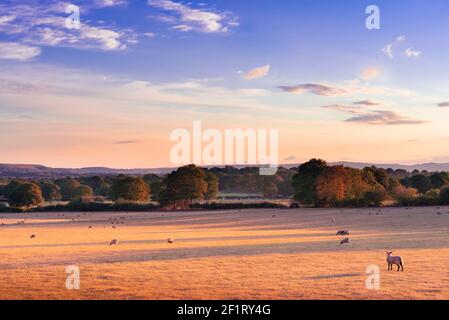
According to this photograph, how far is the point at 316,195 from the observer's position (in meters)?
113

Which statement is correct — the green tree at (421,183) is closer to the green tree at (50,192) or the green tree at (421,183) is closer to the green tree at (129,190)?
the green tree at (129,190)

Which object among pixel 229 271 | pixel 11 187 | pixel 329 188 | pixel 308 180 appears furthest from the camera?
pixel 11 187

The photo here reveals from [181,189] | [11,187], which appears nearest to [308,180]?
[181,189]

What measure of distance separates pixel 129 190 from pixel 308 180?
5513 cm

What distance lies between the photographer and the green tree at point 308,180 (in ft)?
375

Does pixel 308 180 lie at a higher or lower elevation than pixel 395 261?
higher

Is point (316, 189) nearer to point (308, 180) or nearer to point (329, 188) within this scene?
point (329, 188)

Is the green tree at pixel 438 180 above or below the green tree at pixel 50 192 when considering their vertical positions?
above

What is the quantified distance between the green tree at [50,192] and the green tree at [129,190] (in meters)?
47.4

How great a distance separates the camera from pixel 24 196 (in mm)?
140750

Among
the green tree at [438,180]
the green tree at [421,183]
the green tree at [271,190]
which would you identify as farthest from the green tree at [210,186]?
the green tree at [438,180]

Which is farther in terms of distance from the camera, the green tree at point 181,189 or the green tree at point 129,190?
the green tree at point 129,190

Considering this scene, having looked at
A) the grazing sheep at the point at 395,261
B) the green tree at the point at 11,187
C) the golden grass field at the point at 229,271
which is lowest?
the golden grass field at the point at 229,271

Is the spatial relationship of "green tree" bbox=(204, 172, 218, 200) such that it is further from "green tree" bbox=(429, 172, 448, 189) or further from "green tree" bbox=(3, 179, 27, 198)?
"green tree" bbox=(429, 172, 448, 189)
